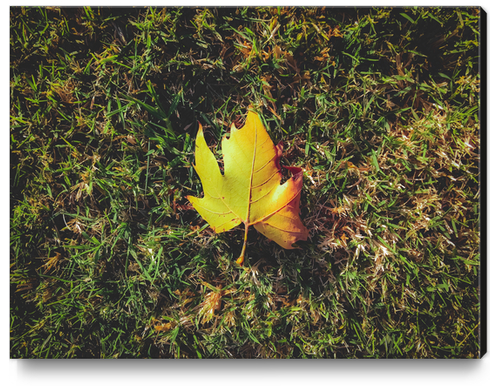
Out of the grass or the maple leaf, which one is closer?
the maple leaf

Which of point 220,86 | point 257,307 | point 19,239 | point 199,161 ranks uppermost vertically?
point 220,86

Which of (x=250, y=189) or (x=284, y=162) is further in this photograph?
(x=284, y=162)

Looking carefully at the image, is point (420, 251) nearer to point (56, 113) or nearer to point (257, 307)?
point (257, 307)

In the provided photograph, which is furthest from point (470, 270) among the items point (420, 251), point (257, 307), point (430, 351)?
point (257, 307)

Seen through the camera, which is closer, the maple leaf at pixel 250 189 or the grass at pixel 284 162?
the maple leaf at pixel 250 189
